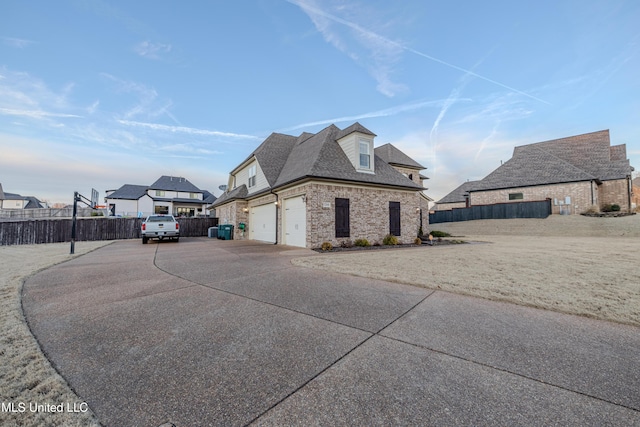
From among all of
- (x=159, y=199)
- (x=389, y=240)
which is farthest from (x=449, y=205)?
(x=159, y=199)

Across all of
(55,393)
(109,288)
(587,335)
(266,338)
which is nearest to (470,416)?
(266,338)

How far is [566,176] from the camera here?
24688mm

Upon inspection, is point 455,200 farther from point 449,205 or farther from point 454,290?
point 454,290

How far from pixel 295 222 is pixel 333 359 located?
10.8 meters

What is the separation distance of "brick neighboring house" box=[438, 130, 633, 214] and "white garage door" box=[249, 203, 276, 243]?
2629 centimetres

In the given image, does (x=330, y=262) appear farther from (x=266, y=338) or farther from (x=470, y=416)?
(x=470, y=416)

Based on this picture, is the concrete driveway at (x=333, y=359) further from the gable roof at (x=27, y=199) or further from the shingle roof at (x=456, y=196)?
the gable roof at (x=27, y=199)

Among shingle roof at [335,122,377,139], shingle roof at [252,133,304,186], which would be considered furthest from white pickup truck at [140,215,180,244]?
shingle roof at [335,122,377,139]

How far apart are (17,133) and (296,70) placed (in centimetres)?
1719

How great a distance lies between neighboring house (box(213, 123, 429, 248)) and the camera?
12.1m

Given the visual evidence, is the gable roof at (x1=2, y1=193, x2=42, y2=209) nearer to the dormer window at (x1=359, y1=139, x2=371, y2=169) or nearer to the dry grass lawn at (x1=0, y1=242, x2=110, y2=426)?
the dormer window at (x1=359, y1=139, x2=371, y2=169)

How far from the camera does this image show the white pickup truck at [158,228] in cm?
1611

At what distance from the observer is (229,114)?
1786cm

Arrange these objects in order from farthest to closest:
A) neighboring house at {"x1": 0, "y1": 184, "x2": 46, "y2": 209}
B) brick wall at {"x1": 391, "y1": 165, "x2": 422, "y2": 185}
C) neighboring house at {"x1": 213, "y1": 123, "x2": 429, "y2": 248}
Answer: neighboring house at {"x1": 0, "y1": 184, "x2": 46, "y2": 209} → brick wall at {"x1": 391, "y1": 165, "x2": 422, "y2": 185} → neighboring house at {"x1": 213, "y1": 123, "x2": 429, "y2": 248}
